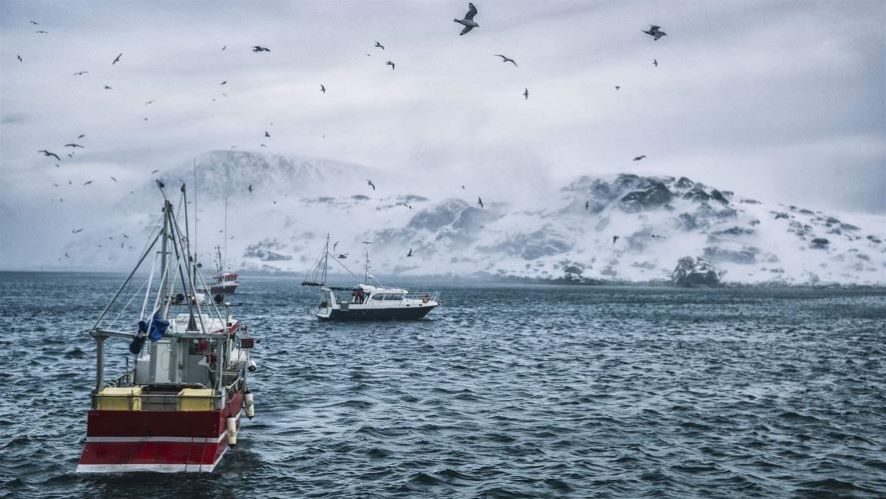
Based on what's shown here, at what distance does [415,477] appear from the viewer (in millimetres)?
25172

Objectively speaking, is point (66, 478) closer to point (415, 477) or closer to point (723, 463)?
point (415, 477)

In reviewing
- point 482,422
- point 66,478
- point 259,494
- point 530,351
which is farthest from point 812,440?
point 530,351

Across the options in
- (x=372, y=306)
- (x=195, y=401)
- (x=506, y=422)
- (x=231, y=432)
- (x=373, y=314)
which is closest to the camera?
(x=195, y=401)

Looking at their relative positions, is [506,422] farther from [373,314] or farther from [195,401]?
[373,314]

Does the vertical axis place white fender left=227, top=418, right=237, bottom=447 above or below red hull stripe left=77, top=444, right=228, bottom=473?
above

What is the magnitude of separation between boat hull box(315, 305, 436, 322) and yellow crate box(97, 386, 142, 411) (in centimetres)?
6796

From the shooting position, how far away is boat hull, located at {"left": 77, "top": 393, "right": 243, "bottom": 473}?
74.8 ft

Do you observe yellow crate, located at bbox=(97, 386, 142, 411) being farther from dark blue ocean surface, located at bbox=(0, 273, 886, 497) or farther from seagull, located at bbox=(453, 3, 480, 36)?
seagull, located at bbox=(453, 3, 480, 36)

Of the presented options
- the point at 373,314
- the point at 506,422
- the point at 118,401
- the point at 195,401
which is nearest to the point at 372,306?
the point at 373,314

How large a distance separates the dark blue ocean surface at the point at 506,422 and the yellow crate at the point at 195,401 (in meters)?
2.37

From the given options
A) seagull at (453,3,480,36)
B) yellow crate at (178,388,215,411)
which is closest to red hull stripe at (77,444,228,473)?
yellow crate at (178,388,215,411)

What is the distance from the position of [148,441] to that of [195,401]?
5.97ft

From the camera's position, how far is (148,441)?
2302 centimetres

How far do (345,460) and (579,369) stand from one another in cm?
2817
